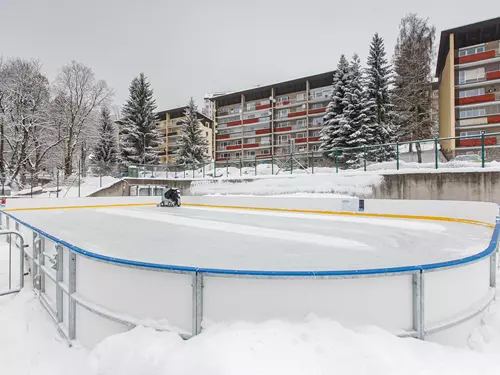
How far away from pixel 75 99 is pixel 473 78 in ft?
126

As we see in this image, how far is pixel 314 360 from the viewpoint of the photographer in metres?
2.10

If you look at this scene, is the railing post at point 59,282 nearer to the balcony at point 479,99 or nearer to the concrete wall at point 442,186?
the concrete wall at point 442,186

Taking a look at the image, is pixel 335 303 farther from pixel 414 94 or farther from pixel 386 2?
pixel 386 2

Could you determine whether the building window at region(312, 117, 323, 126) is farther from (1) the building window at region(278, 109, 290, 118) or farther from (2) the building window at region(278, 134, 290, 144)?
(1) the building window at region(278, 109, 290, 118)

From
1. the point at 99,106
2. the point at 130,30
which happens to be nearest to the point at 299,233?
the point at 99,106

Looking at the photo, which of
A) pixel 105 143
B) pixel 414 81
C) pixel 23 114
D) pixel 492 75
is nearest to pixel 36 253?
pixel 23 114

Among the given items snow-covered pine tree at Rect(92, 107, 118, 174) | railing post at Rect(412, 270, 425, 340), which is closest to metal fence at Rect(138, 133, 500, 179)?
railing post at Rect(412, 270, 425, 340)

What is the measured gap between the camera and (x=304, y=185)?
12.9 meters

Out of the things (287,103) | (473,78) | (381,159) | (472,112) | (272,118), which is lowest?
(381,159)

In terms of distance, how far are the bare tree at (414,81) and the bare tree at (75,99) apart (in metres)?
28.1

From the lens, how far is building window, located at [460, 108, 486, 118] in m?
29.3

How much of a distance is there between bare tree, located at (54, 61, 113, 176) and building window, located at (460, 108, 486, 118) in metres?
35.2

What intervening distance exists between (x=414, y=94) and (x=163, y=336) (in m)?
29.1

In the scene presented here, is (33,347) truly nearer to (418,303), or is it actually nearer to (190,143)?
(418,303)
